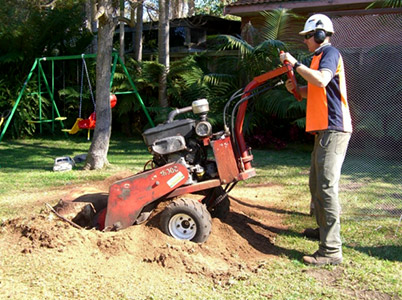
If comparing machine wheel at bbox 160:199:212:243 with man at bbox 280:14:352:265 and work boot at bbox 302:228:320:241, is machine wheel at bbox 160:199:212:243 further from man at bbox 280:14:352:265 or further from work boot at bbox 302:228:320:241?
work boot at bbox 302:228:320:241

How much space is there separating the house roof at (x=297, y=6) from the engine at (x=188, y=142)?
347 inches

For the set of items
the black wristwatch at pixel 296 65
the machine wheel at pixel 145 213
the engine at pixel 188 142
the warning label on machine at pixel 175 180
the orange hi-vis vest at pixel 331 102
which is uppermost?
the black wristwatch at pixel 296 65

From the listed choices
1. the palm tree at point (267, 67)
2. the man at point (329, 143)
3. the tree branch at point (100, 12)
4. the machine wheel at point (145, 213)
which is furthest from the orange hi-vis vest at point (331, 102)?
the palm tree at point (267, 67)

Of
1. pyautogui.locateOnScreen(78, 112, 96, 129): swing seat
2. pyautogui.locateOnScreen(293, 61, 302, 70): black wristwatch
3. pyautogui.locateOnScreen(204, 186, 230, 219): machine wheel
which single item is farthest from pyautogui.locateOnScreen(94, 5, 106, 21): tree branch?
pyautogui.locateOnScreen(293, 61, 302, 70): black wristwatch

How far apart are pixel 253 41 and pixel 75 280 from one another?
10356 millimetres

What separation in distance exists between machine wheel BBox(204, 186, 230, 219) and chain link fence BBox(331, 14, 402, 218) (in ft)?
5.52

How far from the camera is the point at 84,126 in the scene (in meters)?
12.3

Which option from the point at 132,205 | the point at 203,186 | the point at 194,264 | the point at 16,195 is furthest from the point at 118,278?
the point at 16,195

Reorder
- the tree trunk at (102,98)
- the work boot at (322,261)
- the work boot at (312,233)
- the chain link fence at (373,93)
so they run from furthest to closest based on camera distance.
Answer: the tree trunk at (102,98), the chain link fence at (373,93), the work boot at (312,233), the work boot at (322,261)

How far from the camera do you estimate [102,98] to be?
9.56 m

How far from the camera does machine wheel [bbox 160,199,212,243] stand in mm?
4836

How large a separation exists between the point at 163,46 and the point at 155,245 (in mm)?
9870

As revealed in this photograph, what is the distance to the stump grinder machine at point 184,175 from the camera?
491 cm

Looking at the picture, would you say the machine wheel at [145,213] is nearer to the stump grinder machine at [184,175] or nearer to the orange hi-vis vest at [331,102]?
the stump grinder machine at [184,175]
